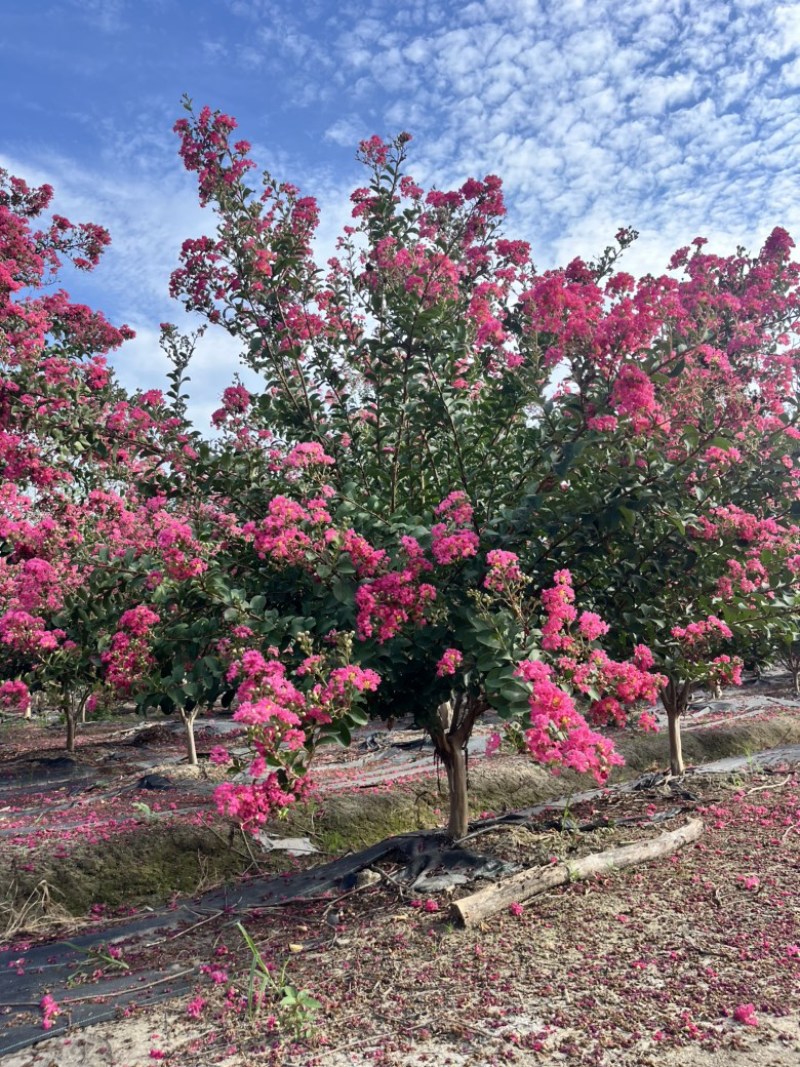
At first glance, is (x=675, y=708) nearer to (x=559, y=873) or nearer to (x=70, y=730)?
(x=559, y=873)

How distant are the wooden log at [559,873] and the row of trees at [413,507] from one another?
108cm

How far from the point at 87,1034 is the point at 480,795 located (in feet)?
19.4

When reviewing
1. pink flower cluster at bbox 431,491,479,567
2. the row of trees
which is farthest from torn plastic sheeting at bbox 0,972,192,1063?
pink flower cluster at bbox 431,491,479,567

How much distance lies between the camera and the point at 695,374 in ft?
14.4

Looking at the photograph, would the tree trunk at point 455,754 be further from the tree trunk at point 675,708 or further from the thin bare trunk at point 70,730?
the thin bare trunk at point 70,730

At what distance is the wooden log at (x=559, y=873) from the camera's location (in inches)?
171

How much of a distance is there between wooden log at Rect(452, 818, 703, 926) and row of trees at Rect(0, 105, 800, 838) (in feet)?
3.55

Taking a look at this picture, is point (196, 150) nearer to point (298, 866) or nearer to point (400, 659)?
point (400, 659)

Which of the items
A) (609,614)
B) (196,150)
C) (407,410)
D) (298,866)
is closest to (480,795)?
(298,866)

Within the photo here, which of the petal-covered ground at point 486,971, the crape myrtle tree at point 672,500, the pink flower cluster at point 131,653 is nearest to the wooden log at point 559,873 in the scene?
the petal-covered ground at point 486,971

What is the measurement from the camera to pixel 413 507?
17.3 feet

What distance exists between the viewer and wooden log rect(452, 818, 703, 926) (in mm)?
4332

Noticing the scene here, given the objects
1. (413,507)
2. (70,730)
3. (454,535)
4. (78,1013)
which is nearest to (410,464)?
(413,507)

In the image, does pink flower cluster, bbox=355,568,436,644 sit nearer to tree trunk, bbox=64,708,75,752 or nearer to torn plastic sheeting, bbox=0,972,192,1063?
torn plastic sheeting, bbox=0,972,192,1063
